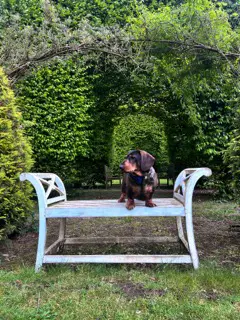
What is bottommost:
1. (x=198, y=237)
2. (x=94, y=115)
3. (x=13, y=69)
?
(x=198, y=237)

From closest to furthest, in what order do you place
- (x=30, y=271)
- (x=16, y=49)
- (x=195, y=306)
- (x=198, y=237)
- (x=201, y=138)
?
(x=195, y=306), (x=30, y=271), (x=198, y=237), (x=16, y=49), (x=201, y=138)

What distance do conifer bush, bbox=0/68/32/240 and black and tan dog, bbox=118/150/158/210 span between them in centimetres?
162

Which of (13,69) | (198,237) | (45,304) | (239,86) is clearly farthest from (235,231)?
(13,69)

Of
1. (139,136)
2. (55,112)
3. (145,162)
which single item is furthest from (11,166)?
(139,136)

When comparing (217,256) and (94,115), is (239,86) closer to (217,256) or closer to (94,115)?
(217,256)

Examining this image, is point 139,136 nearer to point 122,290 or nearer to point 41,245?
point 41,245

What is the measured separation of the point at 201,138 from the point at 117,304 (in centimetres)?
672

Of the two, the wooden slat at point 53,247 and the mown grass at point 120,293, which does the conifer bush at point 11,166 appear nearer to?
the wooden slat at point 53,247

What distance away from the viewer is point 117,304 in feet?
8.19

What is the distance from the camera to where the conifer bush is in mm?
4095

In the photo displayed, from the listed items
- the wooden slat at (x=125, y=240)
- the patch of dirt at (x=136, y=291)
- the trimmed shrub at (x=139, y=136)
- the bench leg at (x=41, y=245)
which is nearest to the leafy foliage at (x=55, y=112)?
the wooden slat at (x=125, y=240)

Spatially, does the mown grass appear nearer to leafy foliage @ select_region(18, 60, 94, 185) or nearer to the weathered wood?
the weathered wood

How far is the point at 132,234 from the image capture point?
16.8 feet

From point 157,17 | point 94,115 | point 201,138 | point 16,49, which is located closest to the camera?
point 16,49
